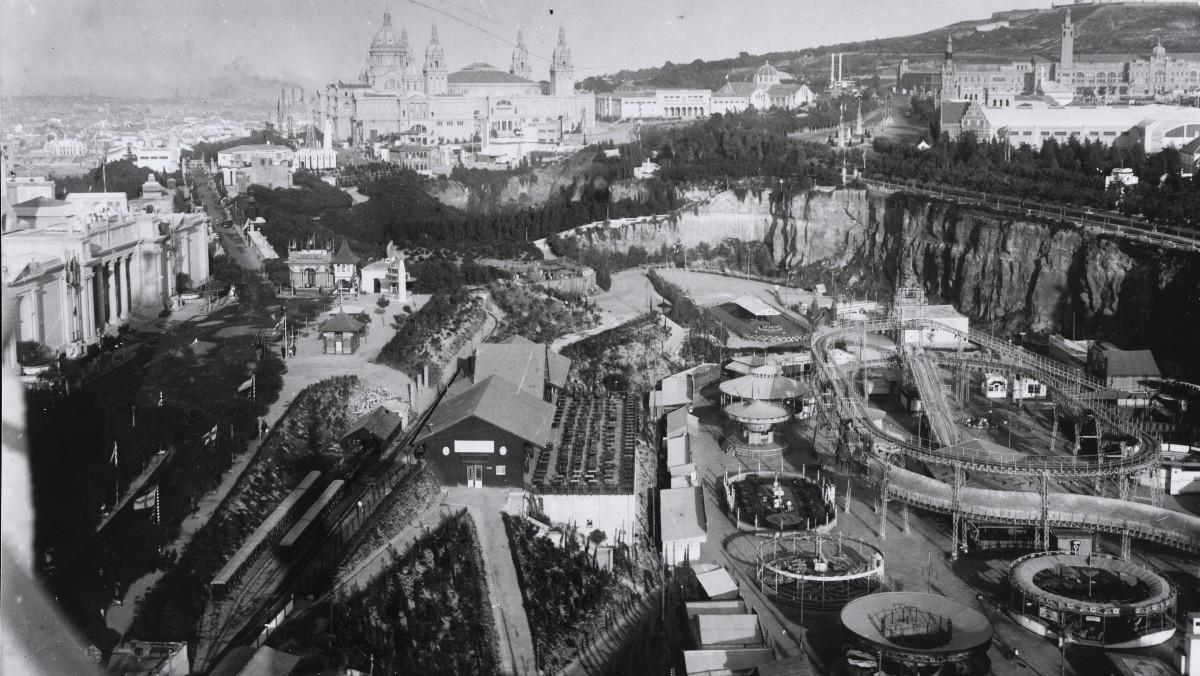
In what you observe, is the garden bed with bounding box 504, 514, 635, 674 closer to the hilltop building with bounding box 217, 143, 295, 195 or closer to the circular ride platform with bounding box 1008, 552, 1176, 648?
the circular ride platform with bounding box 1008, 552, 1176, 648

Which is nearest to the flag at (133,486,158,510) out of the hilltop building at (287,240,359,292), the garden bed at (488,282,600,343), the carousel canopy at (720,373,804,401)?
the carousel canopy at (720,373,804,401)

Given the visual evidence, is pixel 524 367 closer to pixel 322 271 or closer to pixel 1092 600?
pixel 1092 600

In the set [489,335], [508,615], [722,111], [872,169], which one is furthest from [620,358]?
[722,111]

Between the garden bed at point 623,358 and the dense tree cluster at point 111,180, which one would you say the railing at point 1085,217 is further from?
the dense tree cluster at point 111,180

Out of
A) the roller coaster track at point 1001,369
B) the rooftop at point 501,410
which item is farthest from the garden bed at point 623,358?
the rooftop at point 501,410

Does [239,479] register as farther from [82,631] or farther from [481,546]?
[82,631]
